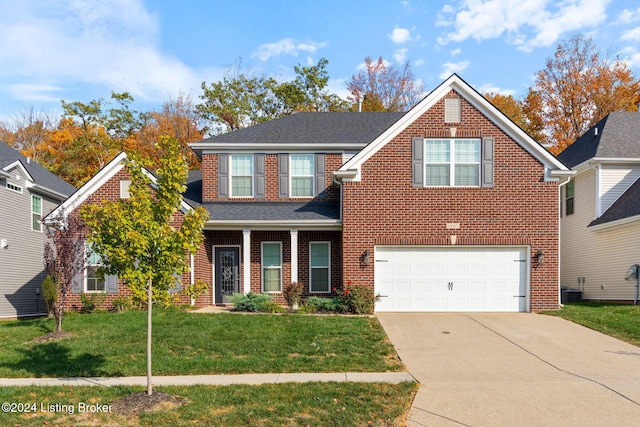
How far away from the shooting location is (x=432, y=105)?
16453 millimetres

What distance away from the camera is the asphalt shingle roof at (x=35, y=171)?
21231 mm

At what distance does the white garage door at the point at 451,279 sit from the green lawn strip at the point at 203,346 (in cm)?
200

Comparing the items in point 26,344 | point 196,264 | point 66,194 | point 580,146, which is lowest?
point 26,344

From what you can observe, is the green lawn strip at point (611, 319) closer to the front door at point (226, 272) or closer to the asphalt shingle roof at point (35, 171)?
the front door at point (226, 272)

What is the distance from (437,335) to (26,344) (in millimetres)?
9564

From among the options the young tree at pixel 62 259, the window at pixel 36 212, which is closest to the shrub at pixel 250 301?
the young tree at pixel 62 259

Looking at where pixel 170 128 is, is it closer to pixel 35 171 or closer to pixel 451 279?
pixel 35 171

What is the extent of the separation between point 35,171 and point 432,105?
17971mm

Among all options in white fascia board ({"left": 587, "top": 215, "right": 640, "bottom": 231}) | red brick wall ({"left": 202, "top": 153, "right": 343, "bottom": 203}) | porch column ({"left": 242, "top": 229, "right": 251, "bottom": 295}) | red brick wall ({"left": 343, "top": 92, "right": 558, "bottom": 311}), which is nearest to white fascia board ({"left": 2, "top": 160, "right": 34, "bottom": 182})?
red brick wall ({"left": 202, "top": 153, "right": 343, "bottom": 203})

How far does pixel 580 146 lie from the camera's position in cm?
2272

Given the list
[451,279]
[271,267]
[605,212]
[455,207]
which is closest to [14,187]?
[271,267]

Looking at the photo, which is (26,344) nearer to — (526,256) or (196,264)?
(196,264)

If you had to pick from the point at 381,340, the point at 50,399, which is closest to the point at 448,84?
the point at 381,340

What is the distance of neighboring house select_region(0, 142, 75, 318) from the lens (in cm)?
2059
